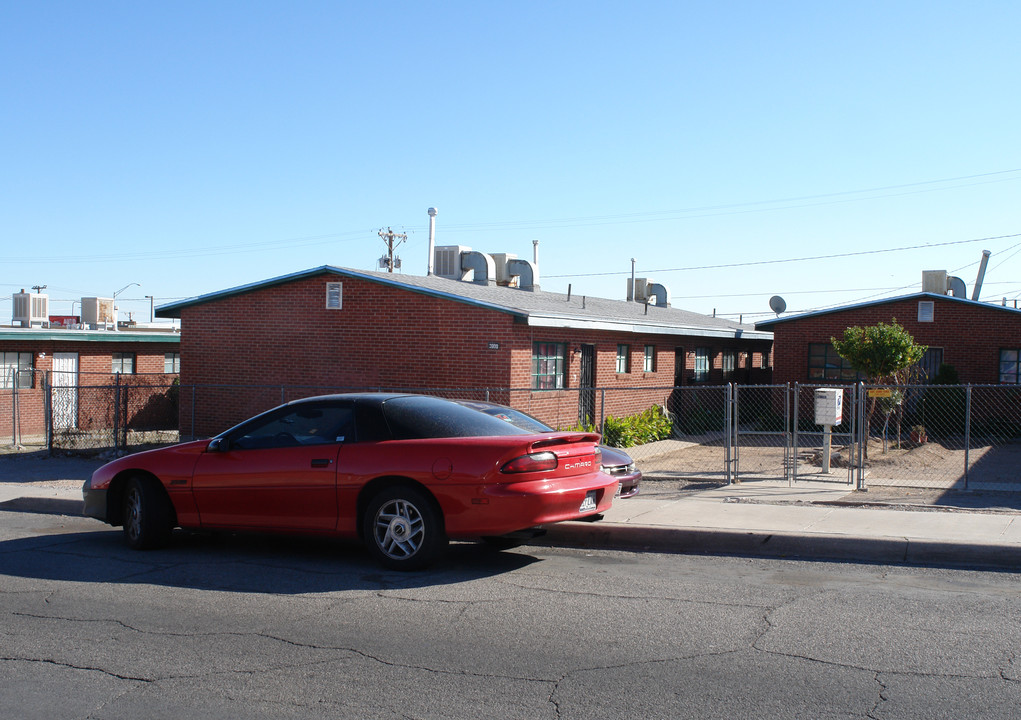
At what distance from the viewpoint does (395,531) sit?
7.94 metres

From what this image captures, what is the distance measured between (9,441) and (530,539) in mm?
18354

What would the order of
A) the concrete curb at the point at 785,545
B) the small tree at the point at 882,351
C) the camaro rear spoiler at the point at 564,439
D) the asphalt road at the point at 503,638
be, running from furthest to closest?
the small tree at the point at 882,351
the concrete curb at the point at 785,545
the camaro rear spoiler at the point at 564,439
the asphalt road at the point at 503,638

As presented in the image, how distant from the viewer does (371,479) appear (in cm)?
802

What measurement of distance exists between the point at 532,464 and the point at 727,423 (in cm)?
633

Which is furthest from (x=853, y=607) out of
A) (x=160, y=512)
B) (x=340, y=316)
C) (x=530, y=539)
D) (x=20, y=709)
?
(x=340, y=316)

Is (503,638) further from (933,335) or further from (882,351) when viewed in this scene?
(933,335)

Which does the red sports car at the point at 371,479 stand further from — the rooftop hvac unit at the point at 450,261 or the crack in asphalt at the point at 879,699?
the rooftop hvac unit at the point at 450,261

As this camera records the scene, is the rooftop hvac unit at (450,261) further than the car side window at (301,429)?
Yes

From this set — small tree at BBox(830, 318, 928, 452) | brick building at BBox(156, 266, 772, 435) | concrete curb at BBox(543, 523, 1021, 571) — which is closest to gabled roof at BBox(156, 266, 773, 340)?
brick building at BBox(156, 266, 772, 435)

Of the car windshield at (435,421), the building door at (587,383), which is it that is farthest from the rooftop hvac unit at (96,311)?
the car windshield at (435,421)

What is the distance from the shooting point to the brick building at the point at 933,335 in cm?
2378

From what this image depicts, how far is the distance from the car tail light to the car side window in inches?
61.2

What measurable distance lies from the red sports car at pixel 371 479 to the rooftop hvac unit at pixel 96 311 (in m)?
23.9

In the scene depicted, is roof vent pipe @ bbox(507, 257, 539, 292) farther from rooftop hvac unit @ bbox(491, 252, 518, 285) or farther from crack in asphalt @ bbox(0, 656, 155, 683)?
crack in asphalt @ bbox(0, 656, 155, 683)
